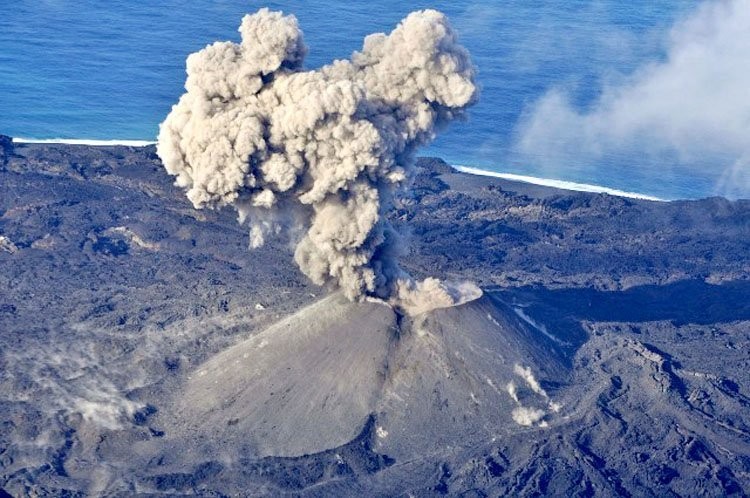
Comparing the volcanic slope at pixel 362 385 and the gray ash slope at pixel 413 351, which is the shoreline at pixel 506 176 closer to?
the gray ash slope at pixel 413 351

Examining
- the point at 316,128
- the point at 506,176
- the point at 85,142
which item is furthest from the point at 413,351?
the point at 85,142

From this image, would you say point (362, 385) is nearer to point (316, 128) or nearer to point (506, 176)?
point (316, 128)

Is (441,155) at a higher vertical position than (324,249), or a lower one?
lower

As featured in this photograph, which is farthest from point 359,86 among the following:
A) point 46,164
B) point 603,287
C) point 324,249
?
point 46,164

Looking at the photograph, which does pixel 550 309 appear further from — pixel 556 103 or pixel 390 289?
pixel 556 103

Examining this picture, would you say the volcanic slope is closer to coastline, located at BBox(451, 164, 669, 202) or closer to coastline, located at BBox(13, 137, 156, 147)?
coastline, located at BBox(451, 164, 669, 202)

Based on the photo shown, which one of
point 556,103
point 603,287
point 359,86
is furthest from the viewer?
point 556,103
